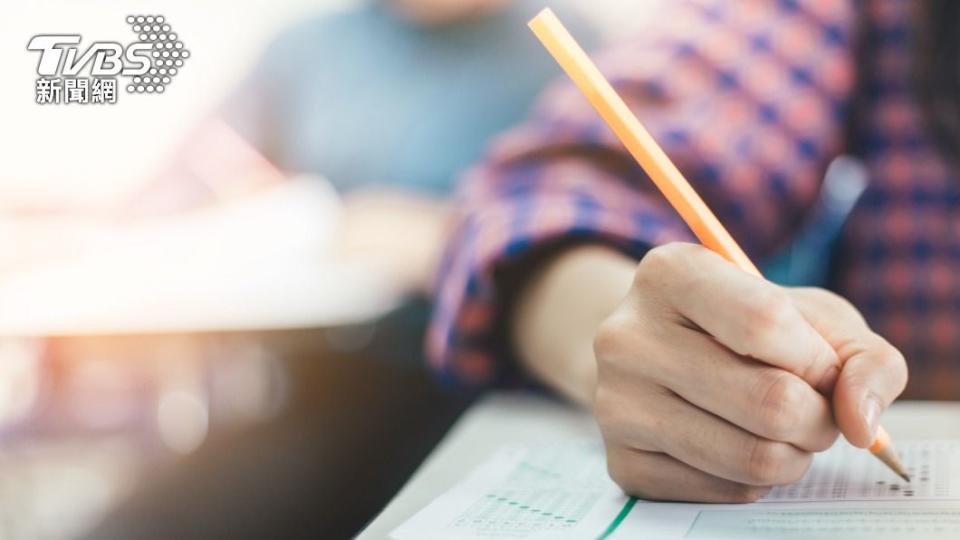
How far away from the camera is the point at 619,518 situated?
0.72ft

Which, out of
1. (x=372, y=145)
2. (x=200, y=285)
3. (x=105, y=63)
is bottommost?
(x=372, y=145)

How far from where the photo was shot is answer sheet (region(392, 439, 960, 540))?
205mm

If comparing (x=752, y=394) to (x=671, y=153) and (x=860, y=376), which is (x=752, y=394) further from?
(x=671, y=153)

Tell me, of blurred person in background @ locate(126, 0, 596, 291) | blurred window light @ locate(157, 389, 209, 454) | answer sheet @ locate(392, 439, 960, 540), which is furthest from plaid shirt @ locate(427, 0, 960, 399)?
blurred person in background @ locate(126, 0, 596, 291)

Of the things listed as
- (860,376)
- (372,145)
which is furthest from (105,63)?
(372,145)

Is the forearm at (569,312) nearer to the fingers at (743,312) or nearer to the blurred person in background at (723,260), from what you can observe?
the blurred person in background at (723,260)

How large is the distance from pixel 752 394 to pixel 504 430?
0.48ft

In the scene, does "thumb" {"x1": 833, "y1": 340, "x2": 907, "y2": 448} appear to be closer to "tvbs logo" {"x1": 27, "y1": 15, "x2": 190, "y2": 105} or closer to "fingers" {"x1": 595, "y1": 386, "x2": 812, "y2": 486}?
"fingers" {"x1": 595, "y1": 386, "x2": 812, "y2": 486}

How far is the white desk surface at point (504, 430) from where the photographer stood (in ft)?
0.86

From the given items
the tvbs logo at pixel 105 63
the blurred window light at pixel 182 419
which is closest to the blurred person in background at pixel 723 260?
the tvbs logo at pixel 105 63

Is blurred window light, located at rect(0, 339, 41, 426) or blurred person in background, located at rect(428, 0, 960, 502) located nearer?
blurred person in background, located at rect(428, 0, 960, 502)

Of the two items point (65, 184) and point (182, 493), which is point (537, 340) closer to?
point (182, 493)

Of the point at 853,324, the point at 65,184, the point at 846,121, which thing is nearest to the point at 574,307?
the point at 853,324

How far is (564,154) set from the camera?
0.42m
